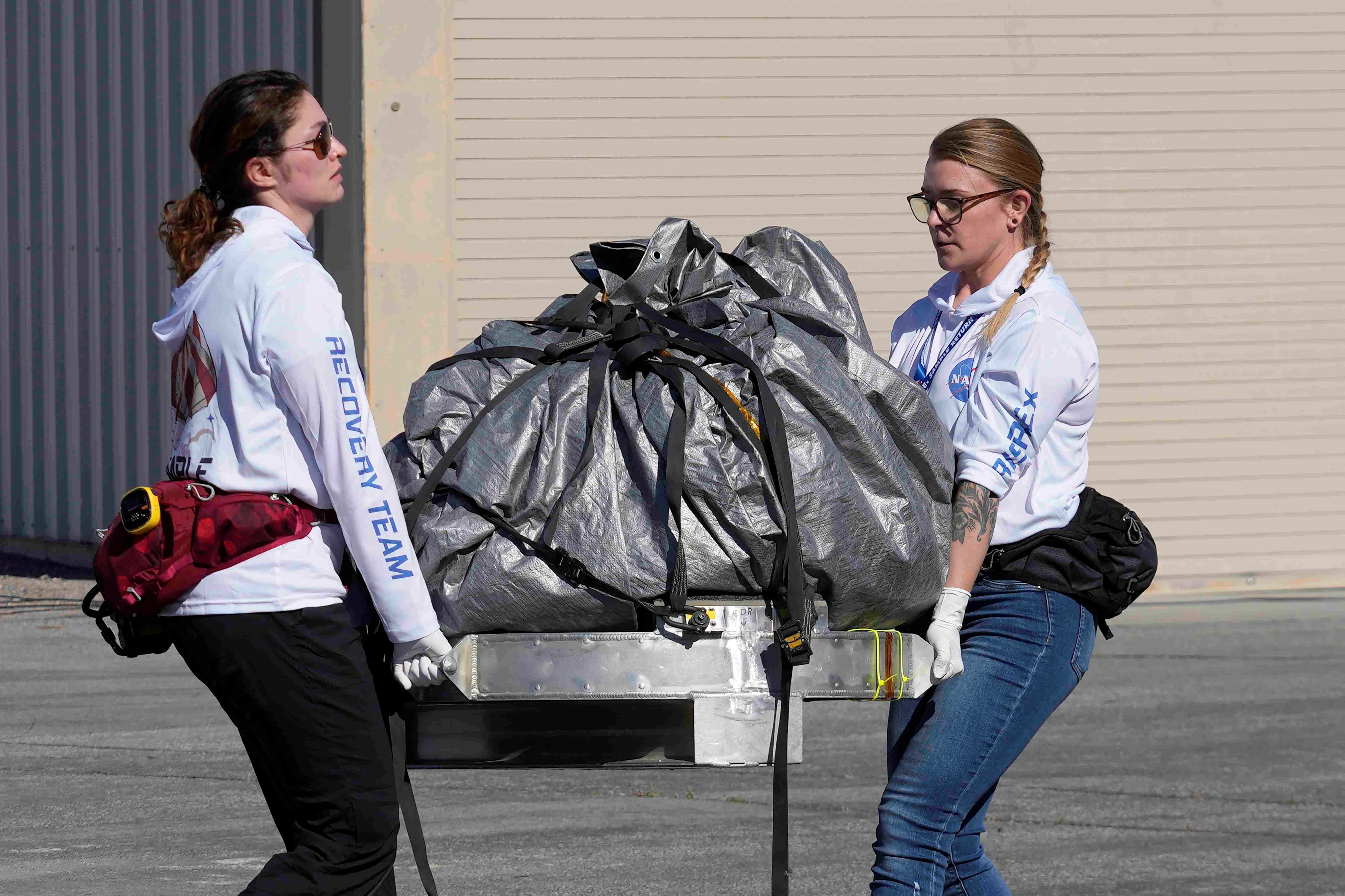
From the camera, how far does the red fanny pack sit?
313 centimetres

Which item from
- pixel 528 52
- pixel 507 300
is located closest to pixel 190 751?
pixel 507 300

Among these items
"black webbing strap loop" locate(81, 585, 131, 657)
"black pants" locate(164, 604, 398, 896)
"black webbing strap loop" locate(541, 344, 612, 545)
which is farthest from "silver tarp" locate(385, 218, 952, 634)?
"black webbing strap loop" locate(81, 585, 131, 657)

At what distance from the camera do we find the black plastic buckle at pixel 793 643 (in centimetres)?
306

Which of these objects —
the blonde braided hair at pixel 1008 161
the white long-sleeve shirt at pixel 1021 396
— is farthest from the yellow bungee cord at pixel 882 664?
the blonde braided hair at pixel 1008 161

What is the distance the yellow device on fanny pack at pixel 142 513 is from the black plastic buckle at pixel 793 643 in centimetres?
109

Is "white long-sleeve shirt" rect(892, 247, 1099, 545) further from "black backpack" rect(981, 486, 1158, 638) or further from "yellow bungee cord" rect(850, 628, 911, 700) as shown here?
"yellow bungee cord" rect(850, 628, 911, 700)

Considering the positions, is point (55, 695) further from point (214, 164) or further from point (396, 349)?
point (214, 164)

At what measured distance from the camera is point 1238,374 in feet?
44.1

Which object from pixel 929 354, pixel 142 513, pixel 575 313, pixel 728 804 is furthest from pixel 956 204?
pixel 728 804

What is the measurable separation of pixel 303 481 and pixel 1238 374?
448 inches

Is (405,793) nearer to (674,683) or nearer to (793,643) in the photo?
(674,683)

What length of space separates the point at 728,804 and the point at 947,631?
143 inches

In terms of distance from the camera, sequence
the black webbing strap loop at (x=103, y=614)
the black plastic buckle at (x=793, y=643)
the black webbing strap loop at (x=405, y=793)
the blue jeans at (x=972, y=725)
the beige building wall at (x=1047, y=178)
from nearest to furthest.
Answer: the black plastic buckle at (x=793, y=643), the black webbing strap loop at (x=103, y=614), the black webbing strap loop at (x=405, y=793), the blue jeans at (x=972, y=725), the beige building wall at (x=1047, y=178)

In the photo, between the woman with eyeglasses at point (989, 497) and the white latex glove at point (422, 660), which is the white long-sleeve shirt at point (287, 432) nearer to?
the white latex glove at point (422, 660)
